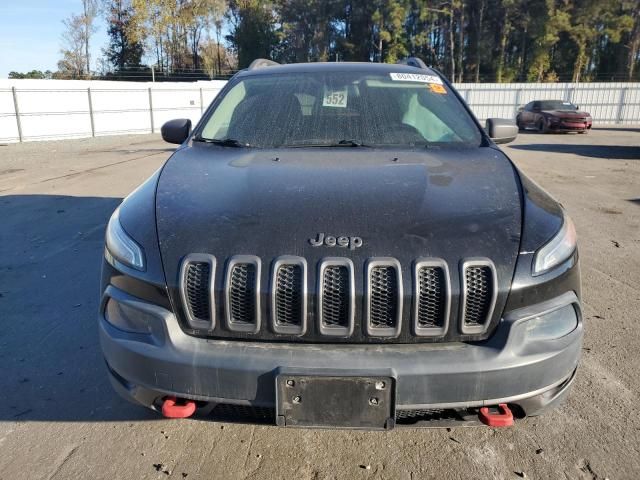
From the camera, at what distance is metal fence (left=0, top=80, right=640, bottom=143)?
62.3 ft

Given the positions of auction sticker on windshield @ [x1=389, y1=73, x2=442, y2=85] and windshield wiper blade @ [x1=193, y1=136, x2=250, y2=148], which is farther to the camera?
auction sticker on windshield @ [x1=389, y1=73, x2=442, y2=85]

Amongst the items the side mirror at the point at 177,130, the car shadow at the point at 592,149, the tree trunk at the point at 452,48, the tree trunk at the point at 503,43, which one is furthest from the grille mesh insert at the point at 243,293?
the tree trunk at the point at 503,43

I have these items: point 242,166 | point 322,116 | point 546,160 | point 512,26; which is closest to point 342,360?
point 242,166

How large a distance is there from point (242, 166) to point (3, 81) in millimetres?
19956

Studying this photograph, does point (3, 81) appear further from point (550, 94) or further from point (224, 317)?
point (550, 94)

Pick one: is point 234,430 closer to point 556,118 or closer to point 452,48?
point 556,118

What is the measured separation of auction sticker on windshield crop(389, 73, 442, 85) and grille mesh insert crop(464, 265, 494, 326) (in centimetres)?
206

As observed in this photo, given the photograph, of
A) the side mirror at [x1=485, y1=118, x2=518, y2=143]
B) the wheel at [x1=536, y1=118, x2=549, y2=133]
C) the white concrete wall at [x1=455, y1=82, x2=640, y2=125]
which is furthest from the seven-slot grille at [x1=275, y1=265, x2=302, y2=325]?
the white concrete wall at [x1=455, y1=82, x2=640, y2=125]

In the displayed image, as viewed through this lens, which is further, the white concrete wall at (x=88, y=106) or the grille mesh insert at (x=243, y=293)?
the white concrete wall at (x=88, y=106)

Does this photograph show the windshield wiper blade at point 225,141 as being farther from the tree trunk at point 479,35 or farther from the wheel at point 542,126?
the tree trunk at point 479,35

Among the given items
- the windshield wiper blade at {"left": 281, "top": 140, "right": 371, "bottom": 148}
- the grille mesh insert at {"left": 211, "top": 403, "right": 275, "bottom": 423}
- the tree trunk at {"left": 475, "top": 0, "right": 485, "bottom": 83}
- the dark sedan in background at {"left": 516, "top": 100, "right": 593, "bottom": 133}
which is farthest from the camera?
the tree trunk at {"left": 475, "top": 0, "right": 485, "bottom": 83}

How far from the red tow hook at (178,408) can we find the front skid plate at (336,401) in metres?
0.37

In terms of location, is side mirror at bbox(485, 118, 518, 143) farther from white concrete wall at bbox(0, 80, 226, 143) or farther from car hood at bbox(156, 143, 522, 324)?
white concrete wall at bbox(0, 80, 226, 143)

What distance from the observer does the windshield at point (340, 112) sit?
10.0 ft
